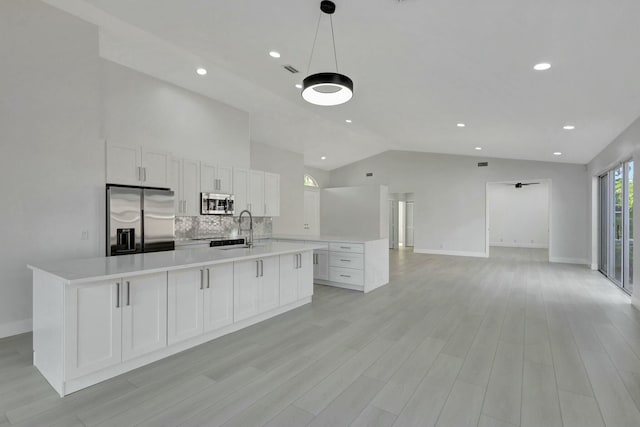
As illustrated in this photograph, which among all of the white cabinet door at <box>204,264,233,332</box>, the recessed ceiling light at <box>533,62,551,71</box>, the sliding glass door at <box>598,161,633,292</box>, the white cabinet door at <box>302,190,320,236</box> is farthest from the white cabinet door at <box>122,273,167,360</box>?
the white cabinet door at <box>302,190,320,236</box>

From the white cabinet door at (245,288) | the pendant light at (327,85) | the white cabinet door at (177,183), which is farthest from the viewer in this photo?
the white cabinet door at (177,183)

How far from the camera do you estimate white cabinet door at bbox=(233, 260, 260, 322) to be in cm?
333

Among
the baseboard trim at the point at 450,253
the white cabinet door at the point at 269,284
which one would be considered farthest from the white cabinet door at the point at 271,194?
the baseboard trim at the point at 450,253

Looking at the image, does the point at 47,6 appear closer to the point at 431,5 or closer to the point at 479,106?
the point at 431,5

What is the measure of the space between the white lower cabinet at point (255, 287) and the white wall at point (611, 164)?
16.1 feet

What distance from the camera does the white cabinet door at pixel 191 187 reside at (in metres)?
5.14

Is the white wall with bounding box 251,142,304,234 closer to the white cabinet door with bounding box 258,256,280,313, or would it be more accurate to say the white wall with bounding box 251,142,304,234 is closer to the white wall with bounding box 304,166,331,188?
the white wall with bounding box 304,166,331,188

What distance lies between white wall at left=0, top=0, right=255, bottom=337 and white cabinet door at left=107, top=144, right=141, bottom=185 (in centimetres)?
10

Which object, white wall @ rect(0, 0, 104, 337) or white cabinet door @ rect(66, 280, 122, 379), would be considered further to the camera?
white wall @ rect(0, 0, 104, 337)

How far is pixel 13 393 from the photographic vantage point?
2.20 meters

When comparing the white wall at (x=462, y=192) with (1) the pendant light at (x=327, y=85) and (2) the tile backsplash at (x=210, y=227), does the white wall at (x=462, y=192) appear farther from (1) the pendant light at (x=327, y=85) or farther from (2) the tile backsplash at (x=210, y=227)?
(1) the pendant light at (x=327, y=85)

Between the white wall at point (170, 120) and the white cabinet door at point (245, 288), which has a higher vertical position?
the white wall at point (170, 120)

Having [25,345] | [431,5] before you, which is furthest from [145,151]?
[431,5]

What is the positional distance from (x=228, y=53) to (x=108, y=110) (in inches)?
79.3
